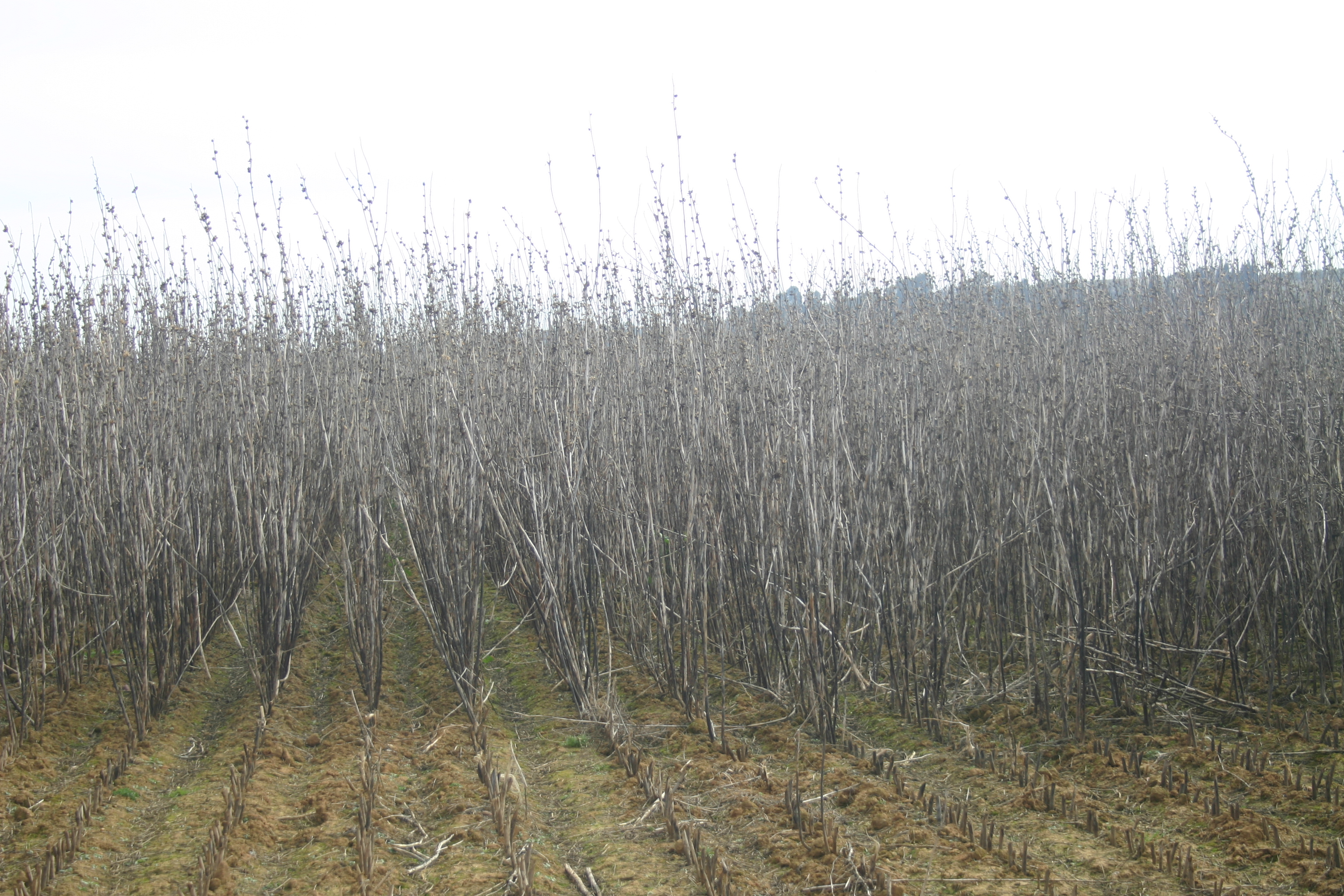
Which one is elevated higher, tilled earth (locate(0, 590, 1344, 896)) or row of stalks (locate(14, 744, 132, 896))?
row of stalks (locate(14, 744, 132, 896))

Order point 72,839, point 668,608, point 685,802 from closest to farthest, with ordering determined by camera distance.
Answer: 1. point 72,839
2. point 685,802
3. point 668,608

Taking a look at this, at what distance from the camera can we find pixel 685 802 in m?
2.79

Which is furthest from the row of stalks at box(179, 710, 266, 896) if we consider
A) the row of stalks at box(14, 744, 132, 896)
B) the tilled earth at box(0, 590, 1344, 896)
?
the row of stalks at box(14, 744, 132, 896)

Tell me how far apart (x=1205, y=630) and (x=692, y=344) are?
8.69 ft

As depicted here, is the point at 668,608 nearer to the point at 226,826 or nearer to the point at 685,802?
the point at 685,802

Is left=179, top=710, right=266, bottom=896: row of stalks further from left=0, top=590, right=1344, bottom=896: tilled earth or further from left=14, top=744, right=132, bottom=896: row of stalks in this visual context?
left=14, top=744, right=132, bottom=896: row of stalks

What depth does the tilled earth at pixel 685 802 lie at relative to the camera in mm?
2295

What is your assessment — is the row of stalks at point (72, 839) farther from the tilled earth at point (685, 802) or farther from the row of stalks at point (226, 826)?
the row of stalks at point (226, 826)

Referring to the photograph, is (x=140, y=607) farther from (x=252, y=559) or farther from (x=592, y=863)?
(x=592, y=863)

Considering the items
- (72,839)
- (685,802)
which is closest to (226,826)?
(72,839)

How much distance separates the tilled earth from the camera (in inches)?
90.4

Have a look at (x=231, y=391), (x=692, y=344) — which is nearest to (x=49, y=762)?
(x=231, y=391)

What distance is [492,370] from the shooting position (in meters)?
4.30

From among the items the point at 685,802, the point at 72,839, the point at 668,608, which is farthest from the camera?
the point at 668,608
